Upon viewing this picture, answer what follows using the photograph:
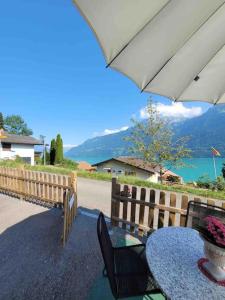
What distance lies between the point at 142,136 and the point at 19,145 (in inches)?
821

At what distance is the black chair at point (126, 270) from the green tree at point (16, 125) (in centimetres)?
6444

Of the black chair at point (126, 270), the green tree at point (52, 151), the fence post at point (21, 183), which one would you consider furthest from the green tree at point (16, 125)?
the black chair at point (126, 270)

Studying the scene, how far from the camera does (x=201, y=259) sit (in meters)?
1.87

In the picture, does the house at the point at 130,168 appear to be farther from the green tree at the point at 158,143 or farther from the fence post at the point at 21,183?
the fence post at the point at 21,183

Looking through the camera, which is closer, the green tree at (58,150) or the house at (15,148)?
the house at (15,148)

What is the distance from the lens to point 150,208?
13.2ft

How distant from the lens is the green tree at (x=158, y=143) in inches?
765

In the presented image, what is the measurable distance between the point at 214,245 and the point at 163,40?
1.94m

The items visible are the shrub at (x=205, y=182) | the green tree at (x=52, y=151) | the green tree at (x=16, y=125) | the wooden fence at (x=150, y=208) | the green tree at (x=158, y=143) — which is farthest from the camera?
the green tree at (x=16, y=125)

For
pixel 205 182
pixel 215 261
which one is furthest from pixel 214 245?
pixel 205 182

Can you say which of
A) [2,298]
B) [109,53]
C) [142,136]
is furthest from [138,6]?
[142,136]

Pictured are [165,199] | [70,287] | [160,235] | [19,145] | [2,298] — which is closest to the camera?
[160,235]

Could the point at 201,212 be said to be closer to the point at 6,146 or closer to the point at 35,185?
the point at 35,185

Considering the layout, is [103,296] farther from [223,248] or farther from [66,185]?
[66,185]
